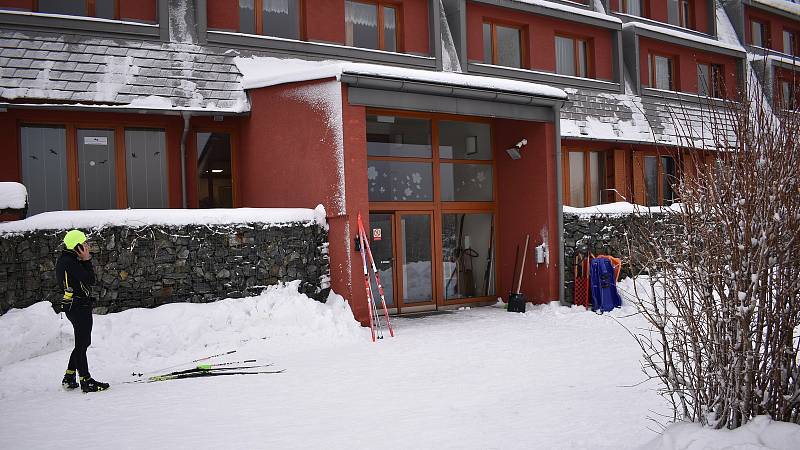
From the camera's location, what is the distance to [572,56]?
62.2ft

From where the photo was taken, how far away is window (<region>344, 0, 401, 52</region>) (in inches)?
597

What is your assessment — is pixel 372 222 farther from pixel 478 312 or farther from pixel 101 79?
pixel 101 79

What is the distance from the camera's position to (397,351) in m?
9.69

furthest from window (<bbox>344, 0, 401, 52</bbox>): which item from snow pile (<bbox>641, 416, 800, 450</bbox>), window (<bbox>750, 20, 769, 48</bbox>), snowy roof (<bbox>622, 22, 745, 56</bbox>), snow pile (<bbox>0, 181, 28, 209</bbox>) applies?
window (<bbox>750, 20, 769, 48</bbox>)

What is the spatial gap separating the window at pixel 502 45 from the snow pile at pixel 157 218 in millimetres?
7789

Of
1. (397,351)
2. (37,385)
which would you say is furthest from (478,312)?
(37,385)

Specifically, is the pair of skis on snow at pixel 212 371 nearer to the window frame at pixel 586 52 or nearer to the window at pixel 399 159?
the window at pixel 399 159

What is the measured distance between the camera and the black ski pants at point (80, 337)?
7621mm

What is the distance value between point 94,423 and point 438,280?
8.50m

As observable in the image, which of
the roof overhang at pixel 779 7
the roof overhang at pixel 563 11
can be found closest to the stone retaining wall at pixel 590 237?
the roof overhang at pixel 563 11

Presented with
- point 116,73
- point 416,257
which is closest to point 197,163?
point 116,73

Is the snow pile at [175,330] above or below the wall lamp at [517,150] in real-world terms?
below

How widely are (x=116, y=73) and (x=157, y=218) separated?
3392 millimetres

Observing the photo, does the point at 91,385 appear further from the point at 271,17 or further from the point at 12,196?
the point at 271,17
